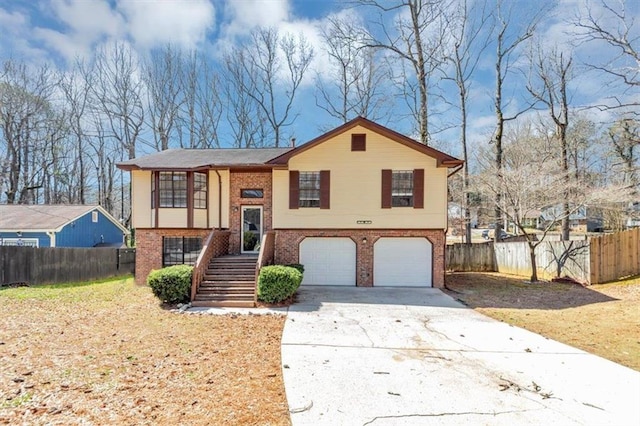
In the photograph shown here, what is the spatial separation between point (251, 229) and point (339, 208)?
394 cm

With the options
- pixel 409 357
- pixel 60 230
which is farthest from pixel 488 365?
pixel 60 230

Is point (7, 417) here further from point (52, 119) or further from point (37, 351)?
point (52, 119)

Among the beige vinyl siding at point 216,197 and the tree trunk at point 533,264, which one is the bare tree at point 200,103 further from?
the tree trunk at point 533,264

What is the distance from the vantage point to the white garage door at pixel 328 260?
13102 millimetres

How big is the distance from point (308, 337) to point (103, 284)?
37.2 ft

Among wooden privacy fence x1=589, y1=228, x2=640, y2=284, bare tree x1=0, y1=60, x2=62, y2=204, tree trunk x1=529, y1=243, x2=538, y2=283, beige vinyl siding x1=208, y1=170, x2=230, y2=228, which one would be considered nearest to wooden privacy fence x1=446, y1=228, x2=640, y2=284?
wooden privacy fence x1=589, y1=228, x2=640, y2=284

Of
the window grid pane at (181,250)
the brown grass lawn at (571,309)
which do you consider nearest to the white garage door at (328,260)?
the brown grass lawn at (571,309)

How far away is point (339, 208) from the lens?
12984mm

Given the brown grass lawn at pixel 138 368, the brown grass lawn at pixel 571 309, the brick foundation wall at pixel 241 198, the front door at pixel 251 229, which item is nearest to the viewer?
the brown grass lawn at pixel 138 368

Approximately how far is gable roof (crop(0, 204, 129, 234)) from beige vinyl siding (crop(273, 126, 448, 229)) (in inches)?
533

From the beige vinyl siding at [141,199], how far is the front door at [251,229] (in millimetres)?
3722

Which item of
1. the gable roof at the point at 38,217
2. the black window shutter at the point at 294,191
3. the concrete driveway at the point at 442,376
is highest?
the black window shutter at the point at 294,191

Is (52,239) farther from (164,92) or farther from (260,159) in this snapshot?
(164,92)

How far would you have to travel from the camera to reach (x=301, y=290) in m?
12.1
